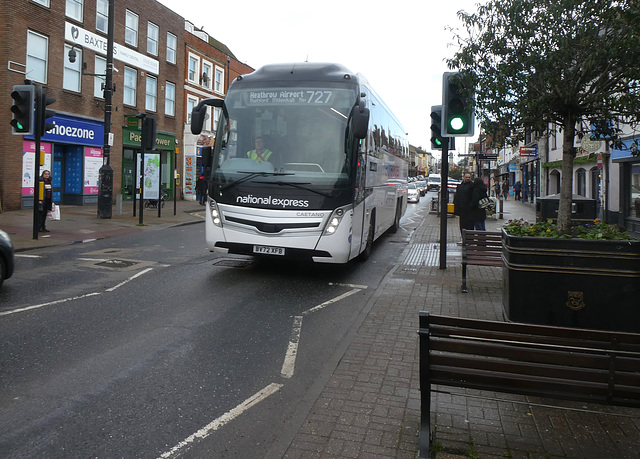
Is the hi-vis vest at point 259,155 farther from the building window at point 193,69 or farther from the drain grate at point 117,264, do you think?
the building window at point 193,69

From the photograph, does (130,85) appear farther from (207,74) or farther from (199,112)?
(199,112)

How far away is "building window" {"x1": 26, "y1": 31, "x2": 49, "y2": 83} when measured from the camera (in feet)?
68.6

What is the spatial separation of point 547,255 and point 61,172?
2348 cm

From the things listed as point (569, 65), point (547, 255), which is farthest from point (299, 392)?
point (569, 65)

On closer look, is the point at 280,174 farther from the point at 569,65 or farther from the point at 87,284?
the point at 569,65

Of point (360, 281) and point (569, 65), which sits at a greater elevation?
point (569, 65)

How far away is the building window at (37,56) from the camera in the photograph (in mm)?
20906

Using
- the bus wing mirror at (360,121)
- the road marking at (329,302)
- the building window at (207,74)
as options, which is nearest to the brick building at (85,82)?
the building window at (207,74)

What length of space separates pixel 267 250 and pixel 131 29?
23.4 meters

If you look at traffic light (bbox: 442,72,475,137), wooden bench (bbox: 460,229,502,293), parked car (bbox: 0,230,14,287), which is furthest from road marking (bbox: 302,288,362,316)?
parked car (bbox: 0,230,14,287)

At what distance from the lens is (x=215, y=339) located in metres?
5.53

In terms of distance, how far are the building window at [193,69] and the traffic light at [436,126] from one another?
87.0 feet

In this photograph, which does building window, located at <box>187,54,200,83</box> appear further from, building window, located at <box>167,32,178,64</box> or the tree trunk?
the tree trunk

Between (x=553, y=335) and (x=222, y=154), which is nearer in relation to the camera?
(x=553, y=335)
